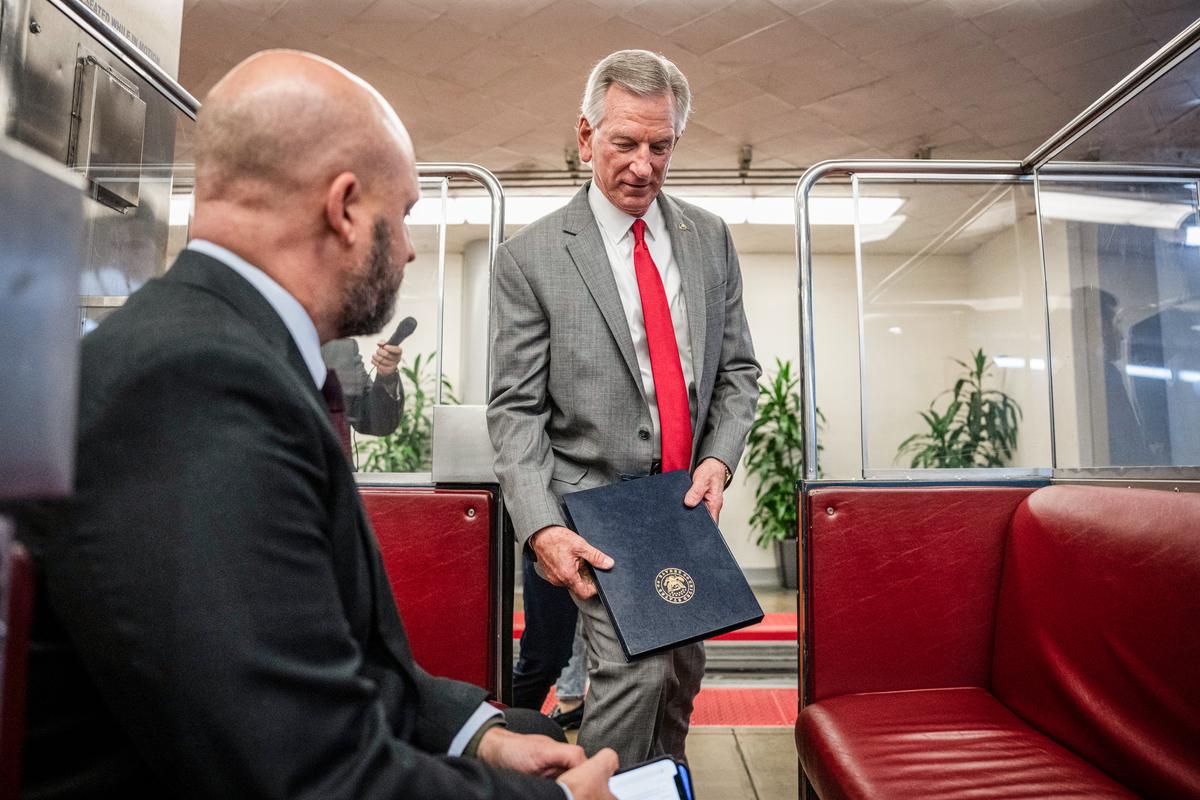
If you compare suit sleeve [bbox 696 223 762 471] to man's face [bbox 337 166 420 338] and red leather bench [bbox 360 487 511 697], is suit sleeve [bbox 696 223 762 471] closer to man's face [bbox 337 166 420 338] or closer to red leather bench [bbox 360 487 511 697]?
red leather bench [bbox 360 487 511 697]

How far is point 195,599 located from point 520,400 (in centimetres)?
103

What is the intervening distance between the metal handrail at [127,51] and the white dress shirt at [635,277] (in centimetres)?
90

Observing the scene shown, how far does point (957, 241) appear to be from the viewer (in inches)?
183

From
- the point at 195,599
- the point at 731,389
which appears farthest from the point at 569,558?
the point at 195,599

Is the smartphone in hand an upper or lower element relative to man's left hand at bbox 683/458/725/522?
lower

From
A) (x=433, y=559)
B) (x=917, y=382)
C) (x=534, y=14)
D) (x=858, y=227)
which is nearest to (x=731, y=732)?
(x=433, y=559)

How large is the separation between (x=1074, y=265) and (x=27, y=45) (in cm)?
282

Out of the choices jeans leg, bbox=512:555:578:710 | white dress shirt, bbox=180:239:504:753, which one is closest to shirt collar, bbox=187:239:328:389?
white dress shirt, bbox=180:239:504:753

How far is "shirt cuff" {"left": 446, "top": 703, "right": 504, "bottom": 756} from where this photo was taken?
0.93 meters

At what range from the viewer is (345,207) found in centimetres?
81

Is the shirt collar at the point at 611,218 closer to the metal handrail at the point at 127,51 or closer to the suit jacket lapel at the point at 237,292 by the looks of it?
the metal handrail at the point at 127,51

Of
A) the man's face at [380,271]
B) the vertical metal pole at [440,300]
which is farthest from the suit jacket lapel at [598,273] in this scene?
the man's face at [380,271]

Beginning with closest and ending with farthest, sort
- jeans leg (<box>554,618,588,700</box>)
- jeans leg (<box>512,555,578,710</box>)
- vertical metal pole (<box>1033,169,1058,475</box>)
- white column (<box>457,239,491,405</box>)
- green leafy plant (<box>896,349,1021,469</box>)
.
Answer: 1. vertical metal pole (<box>1033,169,1058,475</box>)
2. jeans leg (<box>512,555,578,710</box>)
3. jeans leg (<box>554,618,588,700</box>)
4. green leafy plant (<box>896,349,1021,469</box>)
5. white column (<box>457,239,491,405</box>)

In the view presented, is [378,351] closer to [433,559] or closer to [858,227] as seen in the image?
[433,559]
